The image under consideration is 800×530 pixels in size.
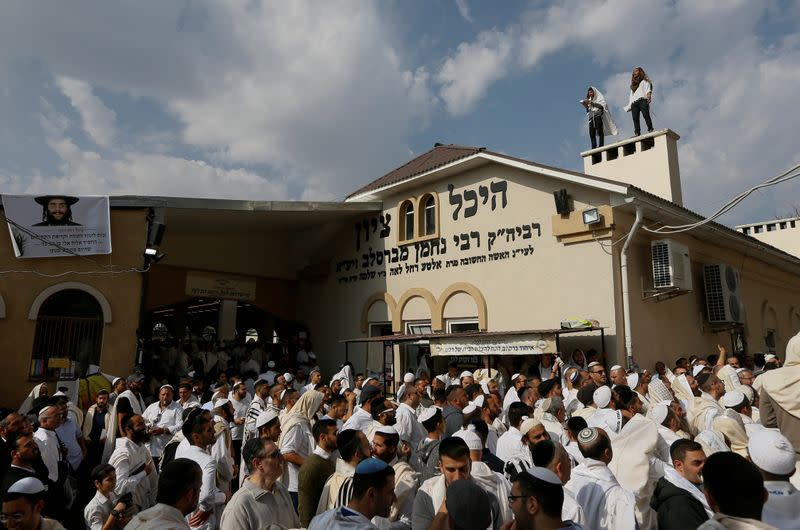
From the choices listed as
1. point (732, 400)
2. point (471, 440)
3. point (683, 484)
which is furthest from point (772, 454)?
point (732, 400)

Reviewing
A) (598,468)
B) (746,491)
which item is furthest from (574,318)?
(746,491)

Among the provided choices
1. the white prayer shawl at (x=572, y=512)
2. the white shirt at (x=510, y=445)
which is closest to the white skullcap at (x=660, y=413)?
the white shirt at (x=510, y=445)

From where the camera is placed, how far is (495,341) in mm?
11000

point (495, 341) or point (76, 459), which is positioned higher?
point (495, 341)

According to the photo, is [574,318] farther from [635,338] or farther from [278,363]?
[278,363]

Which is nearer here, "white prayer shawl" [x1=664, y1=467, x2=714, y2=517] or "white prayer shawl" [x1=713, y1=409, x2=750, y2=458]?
"white prayer shawl" [x1=664, y1=467, x2=714, y2=517]

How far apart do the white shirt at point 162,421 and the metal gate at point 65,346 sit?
16.9ft

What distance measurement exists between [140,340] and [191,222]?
14.2 feet

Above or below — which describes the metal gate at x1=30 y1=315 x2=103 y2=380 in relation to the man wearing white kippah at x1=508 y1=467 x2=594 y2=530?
above

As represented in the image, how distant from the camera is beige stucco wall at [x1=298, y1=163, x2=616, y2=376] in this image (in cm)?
1166

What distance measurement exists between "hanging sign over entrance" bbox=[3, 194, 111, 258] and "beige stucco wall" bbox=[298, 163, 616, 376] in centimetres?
732

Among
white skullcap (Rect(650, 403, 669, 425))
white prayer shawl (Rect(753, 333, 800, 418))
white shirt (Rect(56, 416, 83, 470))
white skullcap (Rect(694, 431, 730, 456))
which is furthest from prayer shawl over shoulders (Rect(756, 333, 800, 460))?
white shirt (Rect(56, 416, 83, 470))

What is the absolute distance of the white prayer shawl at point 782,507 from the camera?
257 centimetres

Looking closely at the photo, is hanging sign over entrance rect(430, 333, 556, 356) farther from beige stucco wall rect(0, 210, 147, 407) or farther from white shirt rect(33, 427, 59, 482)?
white shirt rect(33, 427, 59, 482)
